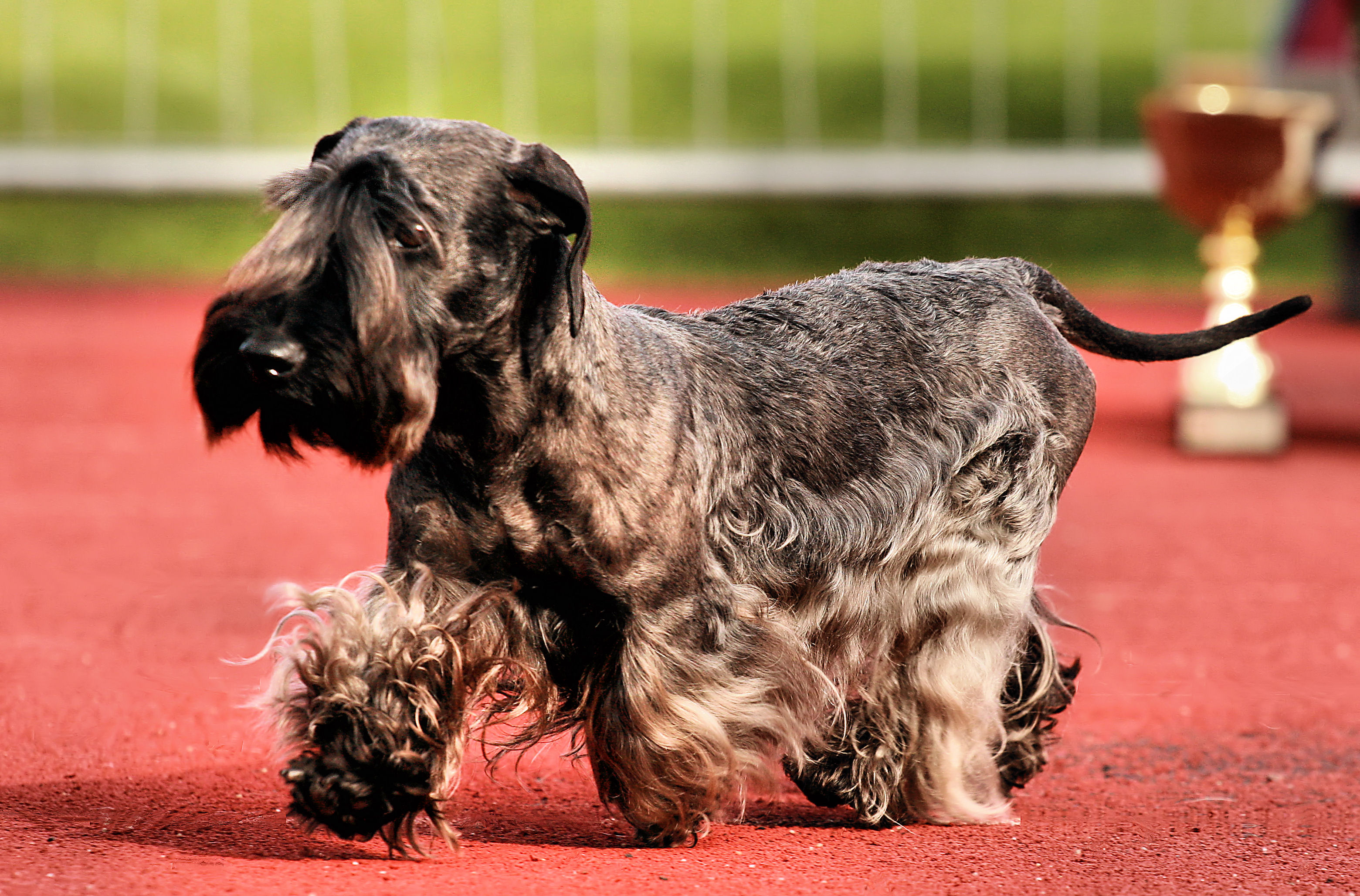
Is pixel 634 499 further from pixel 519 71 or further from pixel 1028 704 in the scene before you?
pixel 519 71

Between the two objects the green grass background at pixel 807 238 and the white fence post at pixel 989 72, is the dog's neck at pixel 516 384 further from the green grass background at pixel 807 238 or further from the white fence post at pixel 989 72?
the white fence post at pixel 989 72

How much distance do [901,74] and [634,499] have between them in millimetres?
24423

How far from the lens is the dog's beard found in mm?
3643

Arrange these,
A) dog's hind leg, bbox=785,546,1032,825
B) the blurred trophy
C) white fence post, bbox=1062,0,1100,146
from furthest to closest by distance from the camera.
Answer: white fence post, bbox=1062,0,1100,146 → the blurred trophy → dog's hind leg, bbox=785,546,1032,825

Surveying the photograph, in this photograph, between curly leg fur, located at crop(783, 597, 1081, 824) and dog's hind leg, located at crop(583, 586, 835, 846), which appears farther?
curly leg fur, located at crop(783, 597, 1081, 824)

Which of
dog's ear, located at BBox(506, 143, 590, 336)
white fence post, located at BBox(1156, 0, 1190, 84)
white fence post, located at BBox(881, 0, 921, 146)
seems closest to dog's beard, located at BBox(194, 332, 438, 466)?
dog's ear, located at BBox(506, 143, 590, 336)

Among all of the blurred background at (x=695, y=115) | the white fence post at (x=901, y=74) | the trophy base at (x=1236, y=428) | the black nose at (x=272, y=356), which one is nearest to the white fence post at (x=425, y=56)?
the blurred background at (x=695, y=115)

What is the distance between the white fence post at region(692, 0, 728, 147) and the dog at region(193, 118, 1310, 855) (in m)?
21.8

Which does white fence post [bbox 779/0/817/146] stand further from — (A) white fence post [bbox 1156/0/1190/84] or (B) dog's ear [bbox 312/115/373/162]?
(B) dog's ear [bbox 312/115/373/162]

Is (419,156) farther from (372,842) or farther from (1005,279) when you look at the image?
(1005,279)

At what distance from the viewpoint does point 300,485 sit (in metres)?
11.7

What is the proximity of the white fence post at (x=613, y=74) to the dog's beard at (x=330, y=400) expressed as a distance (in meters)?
22.9

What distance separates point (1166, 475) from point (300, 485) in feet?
19.4

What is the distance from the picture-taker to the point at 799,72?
27.1m
